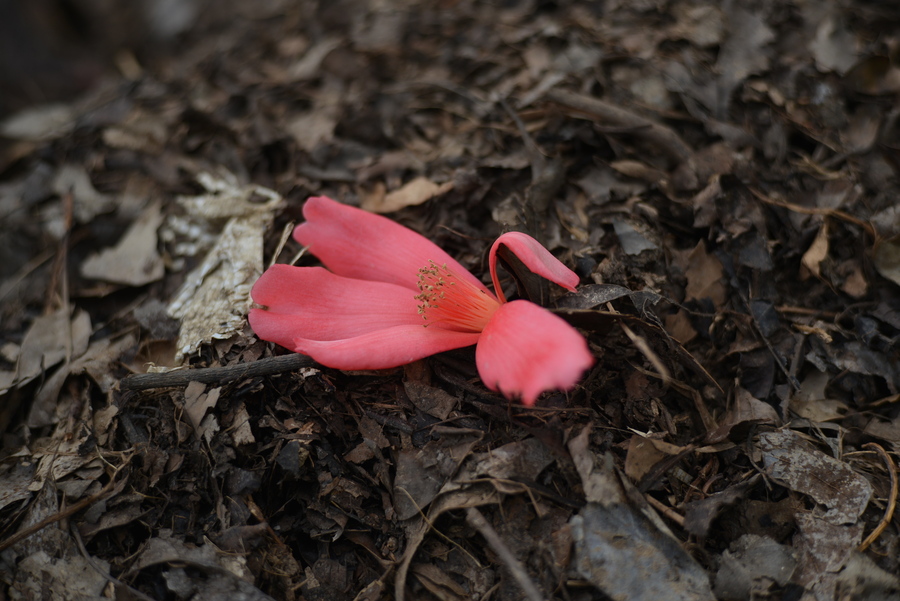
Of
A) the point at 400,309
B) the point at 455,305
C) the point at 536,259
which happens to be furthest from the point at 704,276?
the point at 400,309

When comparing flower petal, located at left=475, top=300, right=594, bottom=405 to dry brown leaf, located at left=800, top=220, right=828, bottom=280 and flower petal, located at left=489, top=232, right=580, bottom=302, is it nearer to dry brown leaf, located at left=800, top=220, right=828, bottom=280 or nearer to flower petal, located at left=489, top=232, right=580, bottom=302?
flower petal, located at left=489, top=232, right=580, bottom=302

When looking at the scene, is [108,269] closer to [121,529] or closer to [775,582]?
[121,529]

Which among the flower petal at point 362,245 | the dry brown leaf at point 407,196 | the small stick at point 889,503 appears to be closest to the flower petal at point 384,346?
the flower petal at point 362,245

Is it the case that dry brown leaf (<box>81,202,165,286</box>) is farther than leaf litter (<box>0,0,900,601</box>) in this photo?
Yes

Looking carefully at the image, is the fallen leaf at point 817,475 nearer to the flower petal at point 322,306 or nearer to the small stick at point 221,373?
the flower petal at point 322,306

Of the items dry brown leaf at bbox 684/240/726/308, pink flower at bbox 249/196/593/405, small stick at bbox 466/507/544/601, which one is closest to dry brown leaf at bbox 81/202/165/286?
pink flower at bbox 249/196/593/405

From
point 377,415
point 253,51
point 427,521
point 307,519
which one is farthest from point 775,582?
point 253,51

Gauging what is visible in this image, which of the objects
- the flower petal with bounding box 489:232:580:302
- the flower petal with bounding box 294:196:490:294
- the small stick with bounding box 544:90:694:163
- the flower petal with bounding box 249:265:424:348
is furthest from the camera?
the small stick with bounding box 544:90:694:163
